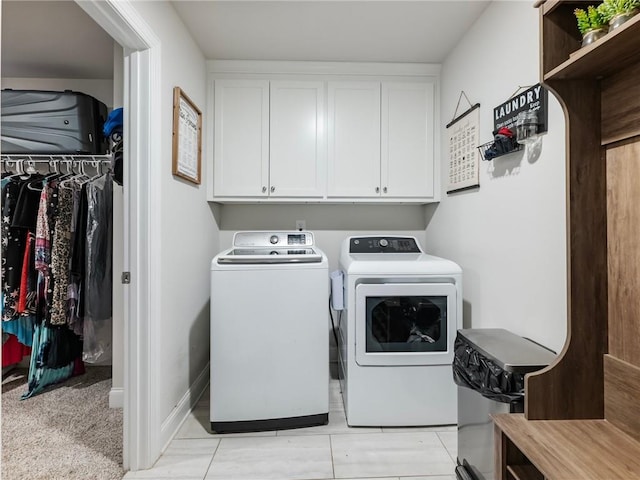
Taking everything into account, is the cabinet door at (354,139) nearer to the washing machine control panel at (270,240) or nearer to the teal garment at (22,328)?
the washing machine control panel at (270,240)

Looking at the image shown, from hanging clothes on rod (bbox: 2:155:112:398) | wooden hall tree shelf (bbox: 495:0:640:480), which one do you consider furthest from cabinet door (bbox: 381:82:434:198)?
hanging clothes on rod (bbox: 2:155:112:398)

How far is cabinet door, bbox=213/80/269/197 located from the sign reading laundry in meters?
1.59

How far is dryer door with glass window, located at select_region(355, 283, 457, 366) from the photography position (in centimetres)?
197

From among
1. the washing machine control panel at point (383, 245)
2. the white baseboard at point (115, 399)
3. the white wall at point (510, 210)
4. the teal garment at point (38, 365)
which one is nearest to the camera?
the white wall at point (510, 210)

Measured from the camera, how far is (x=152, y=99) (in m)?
1.64

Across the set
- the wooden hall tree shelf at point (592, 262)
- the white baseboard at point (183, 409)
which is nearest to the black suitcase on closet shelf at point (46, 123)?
the white baseboard at point (183, 409)

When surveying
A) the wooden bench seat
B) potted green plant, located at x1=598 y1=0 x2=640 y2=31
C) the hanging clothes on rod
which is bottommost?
the wooden bench seat

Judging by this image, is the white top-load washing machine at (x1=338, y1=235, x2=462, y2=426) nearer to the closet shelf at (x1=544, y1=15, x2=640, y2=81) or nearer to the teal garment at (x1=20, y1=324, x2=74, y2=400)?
the closet shelf at (x1=544, y1=15, x2=640, y2=81)

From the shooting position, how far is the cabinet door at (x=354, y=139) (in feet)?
8.46

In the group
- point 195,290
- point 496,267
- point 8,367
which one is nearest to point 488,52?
point 496,267

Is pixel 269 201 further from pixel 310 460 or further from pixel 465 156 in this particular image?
pixel 310 460

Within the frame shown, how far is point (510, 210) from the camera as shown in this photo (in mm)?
1688

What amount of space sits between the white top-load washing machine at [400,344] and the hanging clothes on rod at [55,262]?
1725 millimetres

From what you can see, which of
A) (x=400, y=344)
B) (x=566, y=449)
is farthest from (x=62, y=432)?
(x=566, y=449)
